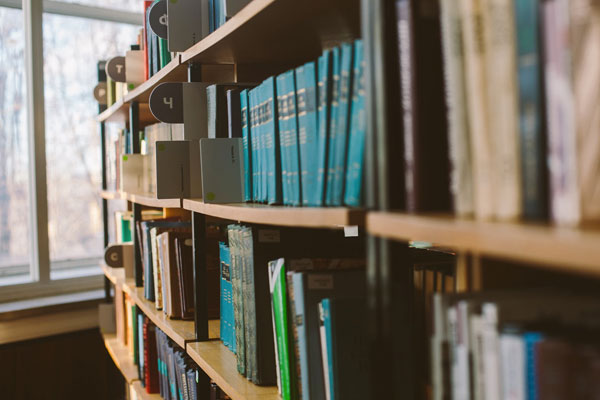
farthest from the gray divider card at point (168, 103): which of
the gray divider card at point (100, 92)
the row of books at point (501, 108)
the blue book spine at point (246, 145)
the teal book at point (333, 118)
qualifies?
the gray divider card at point (100, 92)

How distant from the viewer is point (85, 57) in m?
3.46

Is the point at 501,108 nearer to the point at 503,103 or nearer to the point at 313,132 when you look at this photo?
the point at 503,103

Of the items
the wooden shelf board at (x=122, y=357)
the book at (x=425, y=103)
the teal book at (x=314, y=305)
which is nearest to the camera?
the book at (x=425, y=103)

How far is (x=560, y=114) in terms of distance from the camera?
1.71 feet

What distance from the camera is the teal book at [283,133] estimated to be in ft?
3.58

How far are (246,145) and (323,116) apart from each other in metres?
0.45

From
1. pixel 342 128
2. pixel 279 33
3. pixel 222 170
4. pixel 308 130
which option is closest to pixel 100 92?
pixel 222 170

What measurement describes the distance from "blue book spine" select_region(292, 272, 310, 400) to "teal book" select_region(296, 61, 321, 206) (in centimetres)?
16

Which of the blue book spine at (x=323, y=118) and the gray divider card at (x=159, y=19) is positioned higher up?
the gray divider card at (x=159, y=19)

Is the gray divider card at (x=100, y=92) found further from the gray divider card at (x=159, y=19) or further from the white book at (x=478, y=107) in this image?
the white book at (x=478, y=107)

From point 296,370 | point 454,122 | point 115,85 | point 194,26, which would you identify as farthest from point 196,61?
point 115,85

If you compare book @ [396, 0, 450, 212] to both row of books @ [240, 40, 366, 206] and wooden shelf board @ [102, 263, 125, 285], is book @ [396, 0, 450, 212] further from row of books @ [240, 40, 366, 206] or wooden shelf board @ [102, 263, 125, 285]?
wooden shelf board @ [102, 263, 125, 285]

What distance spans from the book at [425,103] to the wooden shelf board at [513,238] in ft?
0.15

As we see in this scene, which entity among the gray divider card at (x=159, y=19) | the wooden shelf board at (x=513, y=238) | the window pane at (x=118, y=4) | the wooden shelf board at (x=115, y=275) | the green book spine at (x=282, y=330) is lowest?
the wooden shelf board at (x=115, y=275)
